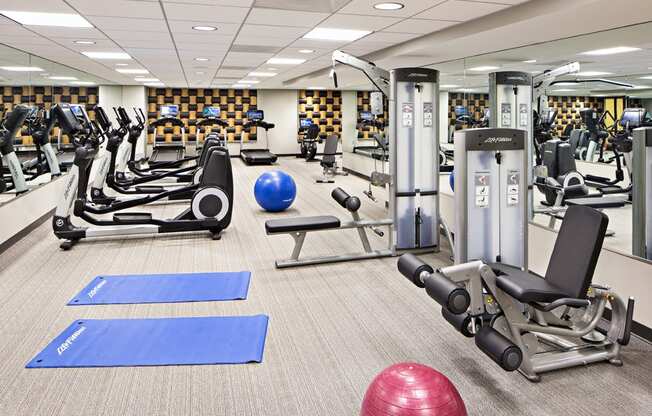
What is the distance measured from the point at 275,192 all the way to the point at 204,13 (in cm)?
286

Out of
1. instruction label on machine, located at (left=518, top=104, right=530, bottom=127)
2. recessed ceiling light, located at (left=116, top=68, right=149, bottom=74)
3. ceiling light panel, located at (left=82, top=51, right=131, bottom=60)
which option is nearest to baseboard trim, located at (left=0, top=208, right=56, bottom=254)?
ceiling light panel, located at (left=82, top=51, right=131, bottom=60)

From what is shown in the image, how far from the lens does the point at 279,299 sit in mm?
3855

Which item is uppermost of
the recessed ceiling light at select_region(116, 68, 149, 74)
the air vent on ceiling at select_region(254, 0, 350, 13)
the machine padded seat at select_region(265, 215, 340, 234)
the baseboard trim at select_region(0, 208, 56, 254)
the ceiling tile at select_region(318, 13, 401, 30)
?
the recessed ceiling light at select_region(116, 68, 149, 74)

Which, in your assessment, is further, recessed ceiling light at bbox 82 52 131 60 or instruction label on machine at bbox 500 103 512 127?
recessed ceiling light at bbox 82 52 131 60

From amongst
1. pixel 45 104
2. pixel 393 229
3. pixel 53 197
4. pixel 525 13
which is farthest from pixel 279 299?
pixel 45 104

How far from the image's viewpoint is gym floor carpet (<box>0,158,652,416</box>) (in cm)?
241

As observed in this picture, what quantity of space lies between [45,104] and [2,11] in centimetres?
326

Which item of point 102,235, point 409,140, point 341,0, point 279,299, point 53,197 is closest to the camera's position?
point 279,299

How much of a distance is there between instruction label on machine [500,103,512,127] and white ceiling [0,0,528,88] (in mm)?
876

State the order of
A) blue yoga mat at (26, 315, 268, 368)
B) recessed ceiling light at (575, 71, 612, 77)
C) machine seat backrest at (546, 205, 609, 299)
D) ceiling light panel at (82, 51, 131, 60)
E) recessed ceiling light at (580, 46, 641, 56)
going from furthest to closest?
ceiling light panel at (82, 51, 131, 60) → recessed ceiling light at (575, 71, 612, 77) → recessed ceiling light at (580, 46, 641, 56) → blue yoga mat at (26, 315, 268, 368) → machine seat backrest at (546, 205, 609, 299)

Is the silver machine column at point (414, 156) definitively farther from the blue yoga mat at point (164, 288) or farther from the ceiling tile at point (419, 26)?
the blue yoga mat at point (164, 288)

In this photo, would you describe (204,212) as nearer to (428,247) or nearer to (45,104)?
(428,247)

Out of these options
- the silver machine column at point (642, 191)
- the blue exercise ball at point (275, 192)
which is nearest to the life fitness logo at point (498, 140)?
the silver machine column at point (642, 191)

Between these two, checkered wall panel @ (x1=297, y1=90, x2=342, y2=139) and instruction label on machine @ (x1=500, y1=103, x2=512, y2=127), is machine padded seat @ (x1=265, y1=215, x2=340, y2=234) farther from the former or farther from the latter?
checkered wall panel @ (x1=297, y1=90, x2=342, y2=139)
